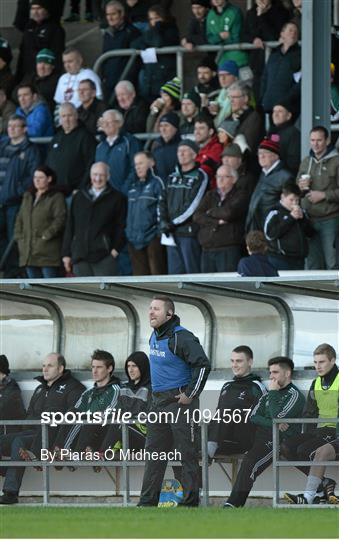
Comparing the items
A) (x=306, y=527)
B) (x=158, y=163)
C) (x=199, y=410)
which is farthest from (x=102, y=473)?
(x=158, y=163)

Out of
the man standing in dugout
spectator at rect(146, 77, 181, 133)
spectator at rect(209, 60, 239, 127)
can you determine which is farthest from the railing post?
spectator at rect(146, 77, 181, 133)

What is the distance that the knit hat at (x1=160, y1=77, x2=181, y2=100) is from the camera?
16875 millimetres

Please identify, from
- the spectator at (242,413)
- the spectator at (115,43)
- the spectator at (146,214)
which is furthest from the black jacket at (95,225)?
the spectator at (242,413)

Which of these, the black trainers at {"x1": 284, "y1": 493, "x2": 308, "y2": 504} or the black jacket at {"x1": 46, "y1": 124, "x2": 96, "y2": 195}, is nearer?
the black trainers at {"x1": 284, "y1": 493, "x2": 308, "y2": 504}

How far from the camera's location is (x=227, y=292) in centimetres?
1288

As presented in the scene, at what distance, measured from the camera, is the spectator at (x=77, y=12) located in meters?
21.1

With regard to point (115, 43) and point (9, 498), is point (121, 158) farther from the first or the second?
point (9, 498)

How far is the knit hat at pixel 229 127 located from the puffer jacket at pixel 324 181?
1224 mm

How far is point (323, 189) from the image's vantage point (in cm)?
1461

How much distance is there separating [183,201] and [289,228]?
1.45 meters

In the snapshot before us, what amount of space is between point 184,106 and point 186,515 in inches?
263

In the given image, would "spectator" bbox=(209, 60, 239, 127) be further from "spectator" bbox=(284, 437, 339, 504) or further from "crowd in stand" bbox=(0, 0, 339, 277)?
"spectator" bbox=(284, 437, 339, 504)

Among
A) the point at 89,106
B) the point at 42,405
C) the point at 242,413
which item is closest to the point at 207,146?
the point at 89,106

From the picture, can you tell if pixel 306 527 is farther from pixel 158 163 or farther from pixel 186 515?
pixel 158 163
